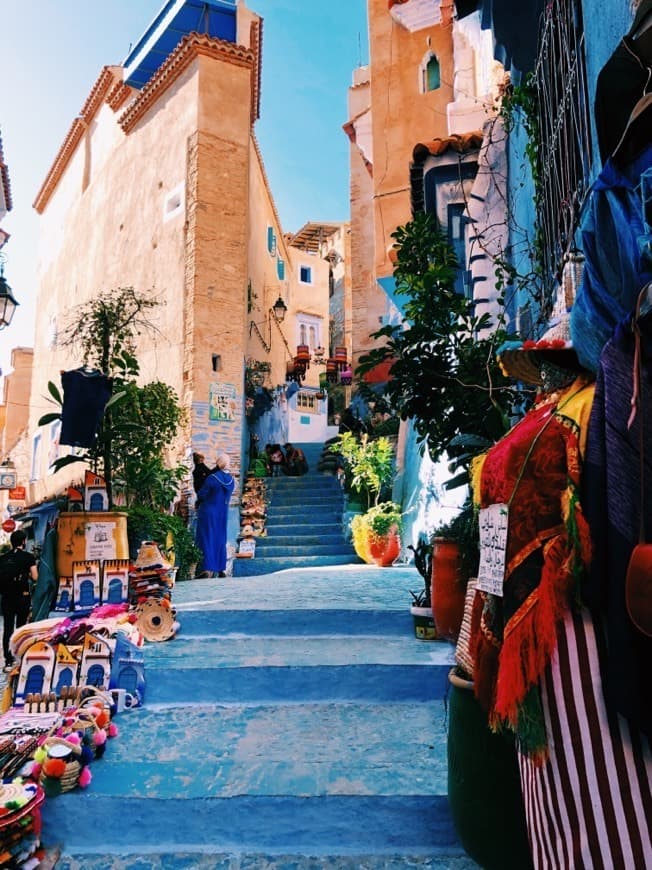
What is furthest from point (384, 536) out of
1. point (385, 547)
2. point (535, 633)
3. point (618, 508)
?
point (618, 508)

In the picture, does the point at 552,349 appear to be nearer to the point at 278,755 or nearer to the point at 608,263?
the point at 608,263

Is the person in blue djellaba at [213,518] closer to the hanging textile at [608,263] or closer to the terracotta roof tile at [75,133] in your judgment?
the hanging textile at [608,263]

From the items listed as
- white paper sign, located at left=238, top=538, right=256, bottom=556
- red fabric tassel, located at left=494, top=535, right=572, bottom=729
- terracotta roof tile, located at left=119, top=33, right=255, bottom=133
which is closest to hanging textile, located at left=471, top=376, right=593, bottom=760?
red fabric tassel, located at left=494, top=535, right=572, bottom=729

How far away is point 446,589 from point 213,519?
5535 mm

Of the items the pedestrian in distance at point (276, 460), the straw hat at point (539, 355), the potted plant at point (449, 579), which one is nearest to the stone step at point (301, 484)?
the pedestrian in distance at point (276, 460)

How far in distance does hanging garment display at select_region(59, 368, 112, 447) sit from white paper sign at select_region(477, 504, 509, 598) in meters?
5.24

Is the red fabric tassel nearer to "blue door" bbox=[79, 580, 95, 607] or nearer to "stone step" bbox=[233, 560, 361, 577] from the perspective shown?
"blue door" bbox=[79, 580, 95, 607]

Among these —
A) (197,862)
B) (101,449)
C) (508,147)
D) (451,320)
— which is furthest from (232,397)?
(197,862)

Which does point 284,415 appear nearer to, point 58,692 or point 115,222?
point 115,222

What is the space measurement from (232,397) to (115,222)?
6433mm

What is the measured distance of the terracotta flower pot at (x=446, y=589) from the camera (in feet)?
13.8

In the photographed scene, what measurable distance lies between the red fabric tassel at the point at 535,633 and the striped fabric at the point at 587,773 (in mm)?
44

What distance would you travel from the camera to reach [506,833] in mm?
2234

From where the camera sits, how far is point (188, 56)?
508 inches
